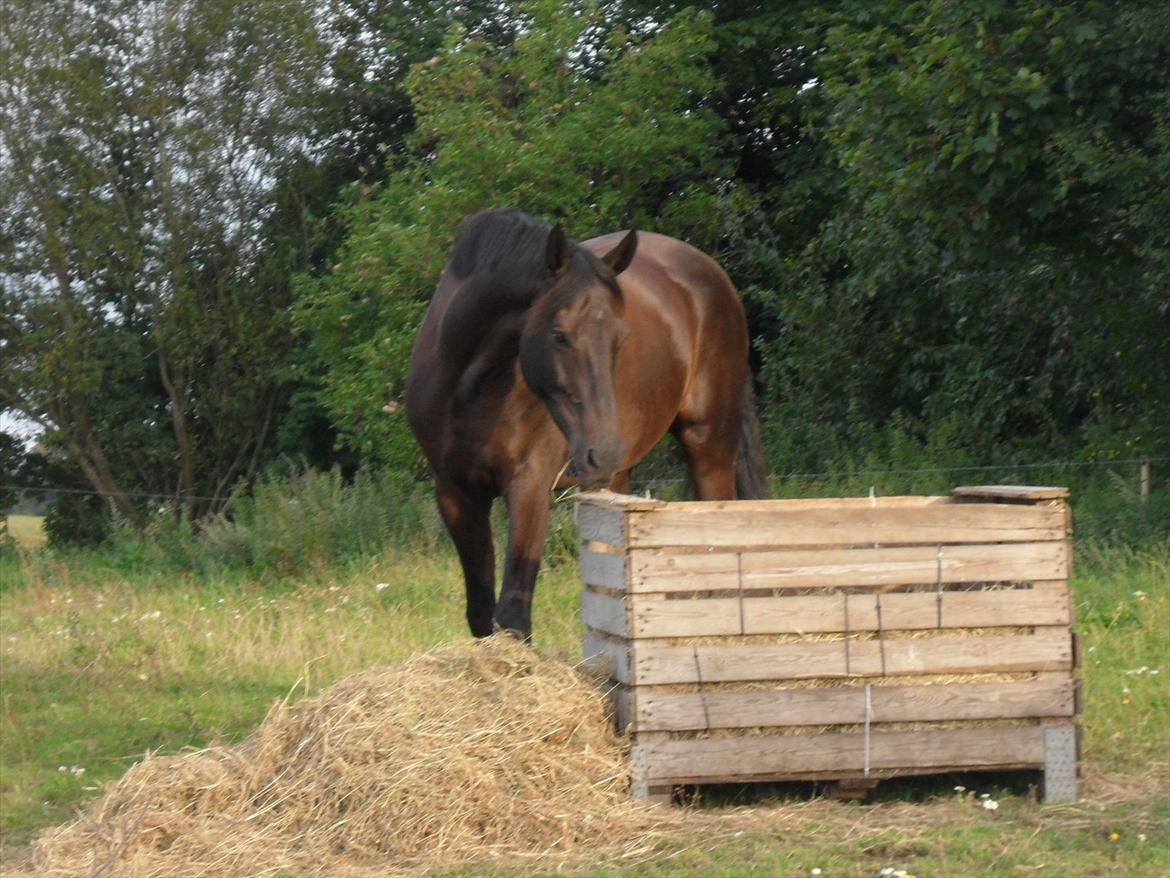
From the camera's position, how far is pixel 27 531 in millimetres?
24531

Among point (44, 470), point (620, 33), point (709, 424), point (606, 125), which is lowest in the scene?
point (44, 470)

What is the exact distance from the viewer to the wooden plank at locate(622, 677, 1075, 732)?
4551 mm

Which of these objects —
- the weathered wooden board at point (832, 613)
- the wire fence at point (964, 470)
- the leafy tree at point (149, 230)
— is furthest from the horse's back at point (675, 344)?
the leafy tree at point (149, 230)

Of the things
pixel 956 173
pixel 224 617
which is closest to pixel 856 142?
pixel 956 173

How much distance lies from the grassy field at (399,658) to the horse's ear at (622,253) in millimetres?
1641

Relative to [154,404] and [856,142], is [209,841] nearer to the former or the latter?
Result: [856,142]

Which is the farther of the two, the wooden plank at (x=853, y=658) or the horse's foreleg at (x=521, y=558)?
the horse's foreleg at (x=521, y=558)

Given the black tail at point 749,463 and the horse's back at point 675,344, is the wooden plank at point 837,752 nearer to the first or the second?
the horse's back at point 675,344

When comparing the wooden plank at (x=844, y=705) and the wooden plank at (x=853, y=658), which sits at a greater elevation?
the wooden plank at (x=853, y=658)

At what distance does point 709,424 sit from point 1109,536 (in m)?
4.05

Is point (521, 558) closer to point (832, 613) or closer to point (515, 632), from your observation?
point (515, 632)

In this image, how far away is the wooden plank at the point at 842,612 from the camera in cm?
456

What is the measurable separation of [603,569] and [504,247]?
1517 mm

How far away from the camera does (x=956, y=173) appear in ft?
33.7
